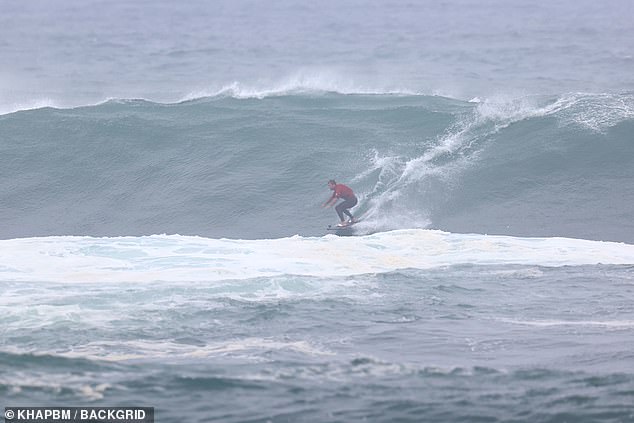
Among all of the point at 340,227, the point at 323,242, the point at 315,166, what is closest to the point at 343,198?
the point at 340,227

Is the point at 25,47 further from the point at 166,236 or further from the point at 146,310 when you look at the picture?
the point at 146,310

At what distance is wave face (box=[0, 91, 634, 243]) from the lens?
2050 centimetres

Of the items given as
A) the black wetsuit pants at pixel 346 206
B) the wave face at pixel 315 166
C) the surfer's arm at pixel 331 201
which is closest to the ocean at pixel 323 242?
the wave face at pixel 315 166

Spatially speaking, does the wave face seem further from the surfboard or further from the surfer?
A: the surfer

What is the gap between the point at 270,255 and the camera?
16.9 m

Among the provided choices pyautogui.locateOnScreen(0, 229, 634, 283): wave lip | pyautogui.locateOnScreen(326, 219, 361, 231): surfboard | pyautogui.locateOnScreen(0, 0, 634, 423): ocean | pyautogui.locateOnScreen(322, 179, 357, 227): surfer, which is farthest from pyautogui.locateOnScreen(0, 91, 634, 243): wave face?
pyautogui.locateOnScreen(0, 229, 634, 283): wave lip

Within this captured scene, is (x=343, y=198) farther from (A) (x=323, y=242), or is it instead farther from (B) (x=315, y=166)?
(B) (x=315, y=166)

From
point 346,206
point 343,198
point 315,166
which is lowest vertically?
point 346,206

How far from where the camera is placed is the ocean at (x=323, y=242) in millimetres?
10305

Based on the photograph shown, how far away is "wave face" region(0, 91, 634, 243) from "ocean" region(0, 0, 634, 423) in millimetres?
77

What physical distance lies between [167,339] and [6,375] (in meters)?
2.00

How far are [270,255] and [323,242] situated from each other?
1.31m

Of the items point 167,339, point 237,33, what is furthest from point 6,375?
point 237,33

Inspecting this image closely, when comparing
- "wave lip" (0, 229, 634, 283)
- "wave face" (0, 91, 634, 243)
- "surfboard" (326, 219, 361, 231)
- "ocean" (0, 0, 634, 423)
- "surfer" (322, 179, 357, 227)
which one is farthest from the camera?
"wave face" (0, 91, 634, 243)
